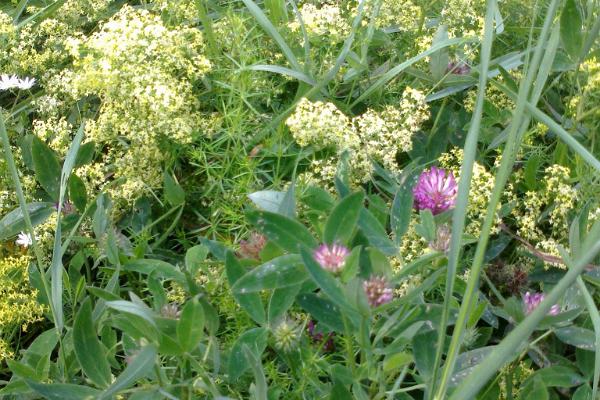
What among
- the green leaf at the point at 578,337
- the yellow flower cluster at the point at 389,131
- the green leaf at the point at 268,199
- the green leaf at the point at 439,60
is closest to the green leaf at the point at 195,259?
the green leaf at the point at 268,199

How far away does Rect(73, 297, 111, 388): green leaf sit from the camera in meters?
1.11

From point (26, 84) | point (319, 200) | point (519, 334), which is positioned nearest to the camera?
point (519, 334)

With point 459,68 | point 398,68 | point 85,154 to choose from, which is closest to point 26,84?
point 85,154

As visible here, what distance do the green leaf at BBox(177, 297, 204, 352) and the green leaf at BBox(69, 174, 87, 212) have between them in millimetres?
559

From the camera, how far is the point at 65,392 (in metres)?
1.10

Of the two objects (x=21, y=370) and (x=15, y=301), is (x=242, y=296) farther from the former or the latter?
(x=15, y=301)

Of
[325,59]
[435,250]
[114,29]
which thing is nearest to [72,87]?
[114,29]

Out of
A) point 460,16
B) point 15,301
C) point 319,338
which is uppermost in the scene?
point 460,16

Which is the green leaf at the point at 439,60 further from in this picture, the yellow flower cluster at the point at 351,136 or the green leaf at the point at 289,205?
the green leaf at the point at 289,205

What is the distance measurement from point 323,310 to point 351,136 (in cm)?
46

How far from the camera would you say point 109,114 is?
163cm

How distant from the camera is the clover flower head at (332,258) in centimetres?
101

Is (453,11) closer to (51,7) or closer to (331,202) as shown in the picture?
(331,202)

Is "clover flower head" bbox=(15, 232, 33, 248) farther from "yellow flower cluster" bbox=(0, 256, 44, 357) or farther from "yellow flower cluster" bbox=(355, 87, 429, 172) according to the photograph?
"yellow flower cluster" bbox=(355, 87, 429, 172)
